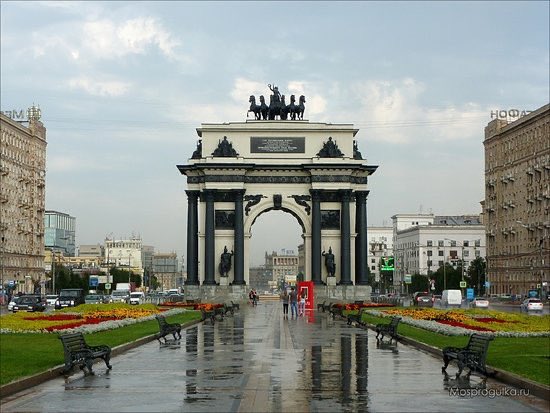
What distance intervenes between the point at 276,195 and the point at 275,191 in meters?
0.43

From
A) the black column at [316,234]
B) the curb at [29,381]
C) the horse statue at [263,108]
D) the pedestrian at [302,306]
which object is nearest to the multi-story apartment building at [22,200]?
the horse statue at [263,108]

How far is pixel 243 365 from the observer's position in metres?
29.2

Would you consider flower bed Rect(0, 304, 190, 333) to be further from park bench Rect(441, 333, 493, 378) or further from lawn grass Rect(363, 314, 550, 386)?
park bench Rect(441, 333, 493, 378)

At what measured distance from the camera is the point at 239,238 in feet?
329

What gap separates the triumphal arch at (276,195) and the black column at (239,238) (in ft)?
0.33

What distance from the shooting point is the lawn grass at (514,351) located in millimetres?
25250

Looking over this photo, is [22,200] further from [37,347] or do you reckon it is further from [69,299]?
[37,347]

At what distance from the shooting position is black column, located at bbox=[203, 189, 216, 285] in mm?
99938

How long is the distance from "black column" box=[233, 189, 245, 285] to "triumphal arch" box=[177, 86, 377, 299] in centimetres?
10

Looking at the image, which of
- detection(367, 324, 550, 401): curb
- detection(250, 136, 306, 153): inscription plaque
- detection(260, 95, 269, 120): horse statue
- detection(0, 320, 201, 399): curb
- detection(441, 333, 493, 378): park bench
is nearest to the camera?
detection(367, 324, 550, 401): curb

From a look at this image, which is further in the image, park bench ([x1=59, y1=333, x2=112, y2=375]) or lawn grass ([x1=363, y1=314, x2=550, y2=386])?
park bench ([x1=59, y1=333, x2=112, y2=375])

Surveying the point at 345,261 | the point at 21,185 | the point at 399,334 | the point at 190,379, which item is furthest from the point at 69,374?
the point at 21,185

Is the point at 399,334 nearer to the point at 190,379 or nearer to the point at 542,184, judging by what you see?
the point at 190,379

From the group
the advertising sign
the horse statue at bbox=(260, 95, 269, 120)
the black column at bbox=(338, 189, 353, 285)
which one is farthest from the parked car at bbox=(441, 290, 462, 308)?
the horse statue at bbox=(260, 95, 269, 120)
